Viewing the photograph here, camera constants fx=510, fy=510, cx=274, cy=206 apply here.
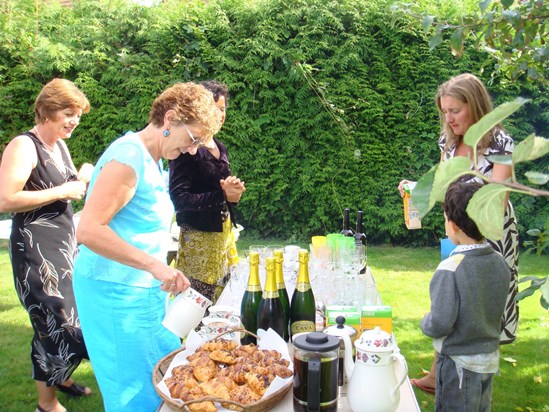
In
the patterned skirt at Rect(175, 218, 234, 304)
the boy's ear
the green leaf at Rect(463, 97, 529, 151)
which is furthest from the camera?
the patterned skirt at Rect(175, 218, 234, 304)

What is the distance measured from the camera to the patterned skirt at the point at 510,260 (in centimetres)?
254

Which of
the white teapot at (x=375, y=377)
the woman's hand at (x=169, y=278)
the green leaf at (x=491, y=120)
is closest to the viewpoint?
the green leaf at (x=491, y=120)

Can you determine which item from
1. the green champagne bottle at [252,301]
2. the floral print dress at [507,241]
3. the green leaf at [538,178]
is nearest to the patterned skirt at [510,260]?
the floral print dress at [507,241]

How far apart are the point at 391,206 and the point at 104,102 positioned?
4227mm

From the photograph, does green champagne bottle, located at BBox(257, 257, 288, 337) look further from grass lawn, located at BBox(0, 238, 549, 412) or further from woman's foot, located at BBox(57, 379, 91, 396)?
woman's foot, located at BBox(57, 379, 91, 396)

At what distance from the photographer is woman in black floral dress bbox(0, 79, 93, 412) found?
2635 mm

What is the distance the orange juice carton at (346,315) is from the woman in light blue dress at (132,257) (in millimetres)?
526

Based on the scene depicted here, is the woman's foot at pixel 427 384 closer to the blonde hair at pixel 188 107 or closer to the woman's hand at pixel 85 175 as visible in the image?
the blonde hair at pixel 188 107

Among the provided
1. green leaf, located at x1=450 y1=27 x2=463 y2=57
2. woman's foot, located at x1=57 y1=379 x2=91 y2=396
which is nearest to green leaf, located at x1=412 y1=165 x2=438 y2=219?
green leaf, located at x1=450 y1=27 x2=463 y2=57

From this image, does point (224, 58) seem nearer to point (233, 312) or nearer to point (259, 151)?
point (259, 151)

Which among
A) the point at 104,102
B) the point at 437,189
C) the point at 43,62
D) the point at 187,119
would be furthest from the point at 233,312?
the point at 43,62

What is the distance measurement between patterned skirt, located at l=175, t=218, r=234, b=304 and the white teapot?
1.74 meters

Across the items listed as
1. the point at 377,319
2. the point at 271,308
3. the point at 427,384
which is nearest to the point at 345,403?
the point at 377,319

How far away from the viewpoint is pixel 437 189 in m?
0.54
